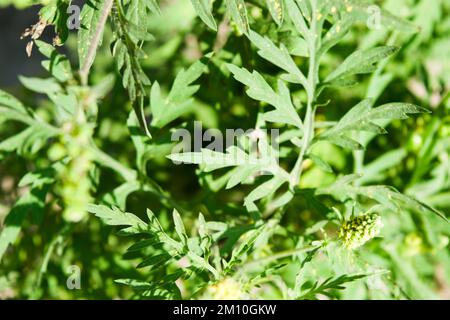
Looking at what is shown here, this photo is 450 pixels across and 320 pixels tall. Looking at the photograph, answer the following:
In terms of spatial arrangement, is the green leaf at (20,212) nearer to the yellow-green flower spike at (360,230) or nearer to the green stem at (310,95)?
the green stem at (310,95)

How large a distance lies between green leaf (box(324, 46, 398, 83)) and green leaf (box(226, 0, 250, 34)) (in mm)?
433

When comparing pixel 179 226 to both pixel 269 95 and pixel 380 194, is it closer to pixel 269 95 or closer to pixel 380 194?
pixel 269 95

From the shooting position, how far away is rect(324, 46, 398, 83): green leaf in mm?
1431

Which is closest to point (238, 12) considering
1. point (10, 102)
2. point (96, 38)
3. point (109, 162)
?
point (96, 38)

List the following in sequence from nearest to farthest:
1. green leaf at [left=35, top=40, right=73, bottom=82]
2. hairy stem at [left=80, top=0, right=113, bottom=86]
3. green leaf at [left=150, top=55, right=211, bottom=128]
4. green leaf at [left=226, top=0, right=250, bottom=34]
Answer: hairy stem at [left=80, top=0, right=113, bottom=86] < green leaf at [left=226, top=0, right=250, bottom=34] < green leaf at [left=35, top=40, right=73, bottom=82] < green leaf at [left=150, top=55, right=211, bottom=128]

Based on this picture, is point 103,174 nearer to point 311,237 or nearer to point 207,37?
point 207,37

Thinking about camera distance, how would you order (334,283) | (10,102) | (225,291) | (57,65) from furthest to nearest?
(10,102), (57,65), (334,283), (225,291)

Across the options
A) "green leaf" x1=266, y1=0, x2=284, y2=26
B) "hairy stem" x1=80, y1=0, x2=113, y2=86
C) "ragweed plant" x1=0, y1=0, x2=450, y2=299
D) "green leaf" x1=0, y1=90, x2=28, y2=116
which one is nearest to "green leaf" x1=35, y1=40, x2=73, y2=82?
"ragweed plant" x1=0, y1=0, x2=450, y2=299

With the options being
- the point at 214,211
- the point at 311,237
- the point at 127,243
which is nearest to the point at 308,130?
the point at 311,237

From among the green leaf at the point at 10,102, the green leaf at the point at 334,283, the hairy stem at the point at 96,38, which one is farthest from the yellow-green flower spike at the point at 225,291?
the green leaf at the point at 10,102

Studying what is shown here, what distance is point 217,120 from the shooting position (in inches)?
94.1

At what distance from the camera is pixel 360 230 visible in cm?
126

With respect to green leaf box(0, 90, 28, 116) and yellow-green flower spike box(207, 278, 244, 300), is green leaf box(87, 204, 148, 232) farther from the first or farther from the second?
green leaf box(0, 90, 28, 116)

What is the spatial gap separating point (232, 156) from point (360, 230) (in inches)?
16.5
